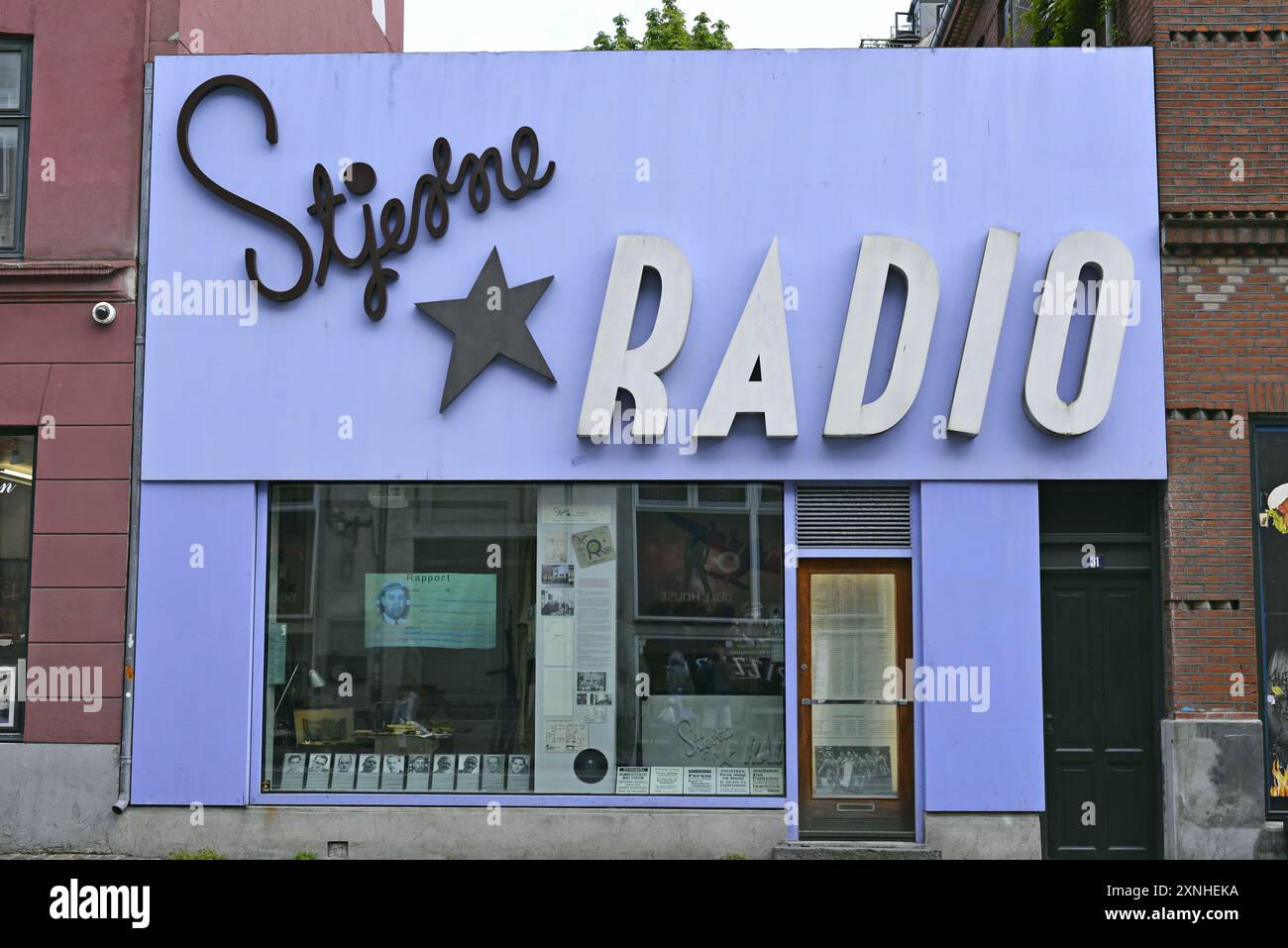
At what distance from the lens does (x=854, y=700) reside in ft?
34.1

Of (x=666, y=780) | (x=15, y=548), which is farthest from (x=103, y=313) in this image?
(x=666, y=780)

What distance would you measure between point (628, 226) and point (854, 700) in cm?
451

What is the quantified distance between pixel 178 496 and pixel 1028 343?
7379 mm

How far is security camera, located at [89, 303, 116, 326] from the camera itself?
1057cm

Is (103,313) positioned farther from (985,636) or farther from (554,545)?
(985,636)

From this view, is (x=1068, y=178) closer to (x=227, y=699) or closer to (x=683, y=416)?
(x=683, y=416)

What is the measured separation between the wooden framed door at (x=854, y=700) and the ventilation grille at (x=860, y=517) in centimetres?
19

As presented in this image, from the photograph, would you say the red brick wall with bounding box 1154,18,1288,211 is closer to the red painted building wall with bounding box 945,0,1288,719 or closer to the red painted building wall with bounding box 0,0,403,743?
the red painted building wall with bounding box 945,0,1288,719

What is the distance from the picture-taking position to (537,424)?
10.5 metres

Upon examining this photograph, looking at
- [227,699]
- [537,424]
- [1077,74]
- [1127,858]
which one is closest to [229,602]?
[227,699]

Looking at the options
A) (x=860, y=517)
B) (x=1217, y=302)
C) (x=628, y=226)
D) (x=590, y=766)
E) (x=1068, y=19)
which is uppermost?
(x=1068, y=19)

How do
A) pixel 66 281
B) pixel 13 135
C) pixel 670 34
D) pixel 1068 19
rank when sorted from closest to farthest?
pixel 66 281 < pixel 13 135 < pixel 1068 19 < pixel 670 34

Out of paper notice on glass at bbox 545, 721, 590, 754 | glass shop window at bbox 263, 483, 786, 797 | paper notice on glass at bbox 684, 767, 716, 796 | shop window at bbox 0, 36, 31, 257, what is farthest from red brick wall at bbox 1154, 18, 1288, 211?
shop window at bbox 0, 36, 31, 257

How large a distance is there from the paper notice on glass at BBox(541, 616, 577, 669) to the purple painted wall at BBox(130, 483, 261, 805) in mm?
2519
